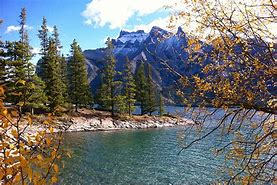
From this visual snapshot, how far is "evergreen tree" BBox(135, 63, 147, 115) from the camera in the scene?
55.4m

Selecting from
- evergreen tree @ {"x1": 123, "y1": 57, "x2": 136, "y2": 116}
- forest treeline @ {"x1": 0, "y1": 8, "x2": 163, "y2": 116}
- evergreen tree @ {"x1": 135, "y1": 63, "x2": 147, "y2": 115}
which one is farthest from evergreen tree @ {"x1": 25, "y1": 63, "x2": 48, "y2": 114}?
evergreen tree @ {"x1": 135, "y1": 63, "x2": 147, "y2": 115}

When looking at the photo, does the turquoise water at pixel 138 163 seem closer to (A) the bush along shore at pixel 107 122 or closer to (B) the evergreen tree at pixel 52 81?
(A) the bush along shore at pixel 107 122

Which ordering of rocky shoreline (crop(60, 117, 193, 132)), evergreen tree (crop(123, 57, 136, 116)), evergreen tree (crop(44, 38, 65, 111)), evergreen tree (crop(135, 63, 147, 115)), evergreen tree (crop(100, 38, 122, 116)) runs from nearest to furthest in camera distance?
rocky shoreline (crop(60, 117, 193, 132)) → evergreen tree (crop(44, 38, 65, 111)) → evergreen tree (crop(100, 38, 122, 116)) → evergreen tree (crop(123, 57, 136, 116)) → evergreen tree (crop(135, 63, 147, 115))

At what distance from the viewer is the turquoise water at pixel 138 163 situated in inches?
720

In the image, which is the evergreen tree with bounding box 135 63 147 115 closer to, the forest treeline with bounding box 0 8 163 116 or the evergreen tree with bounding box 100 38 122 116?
the forest treeline with bounding box 0 8 163 116

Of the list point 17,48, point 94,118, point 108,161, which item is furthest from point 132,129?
point 108,161

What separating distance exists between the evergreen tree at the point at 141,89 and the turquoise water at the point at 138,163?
22103mm

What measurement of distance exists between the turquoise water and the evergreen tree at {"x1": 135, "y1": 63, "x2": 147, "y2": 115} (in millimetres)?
22103

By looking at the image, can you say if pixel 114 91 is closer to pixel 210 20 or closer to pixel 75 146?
pixel 75 146

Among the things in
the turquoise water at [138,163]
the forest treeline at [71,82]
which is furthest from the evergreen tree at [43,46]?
the turquoise water at [138,163]

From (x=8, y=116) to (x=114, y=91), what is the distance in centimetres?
4838

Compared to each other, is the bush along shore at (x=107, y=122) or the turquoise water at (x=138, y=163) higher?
the bush along shore at (x=107, y=122)

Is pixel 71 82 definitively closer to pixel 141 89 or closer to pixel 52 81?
A: pixel 52 81

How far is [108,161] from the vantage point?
23.2 metres
